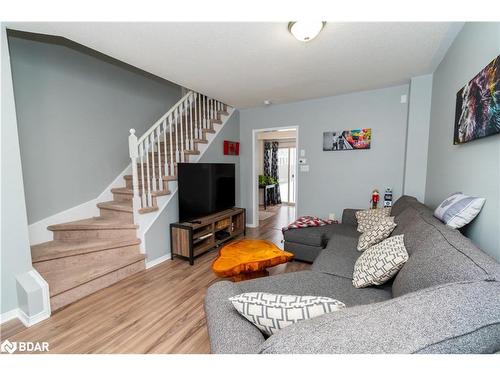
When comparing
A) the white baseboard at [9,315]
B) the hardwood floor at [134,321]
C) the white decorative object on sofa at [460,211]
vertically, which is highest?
the white decorative object on sofa at [460,211]

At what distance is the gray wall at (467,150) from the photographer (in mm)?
1197

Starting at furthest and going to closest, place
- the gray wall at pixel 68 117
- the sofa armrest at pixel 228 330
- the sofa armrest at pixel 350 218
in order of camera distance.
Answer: the sofa armrest at pixel 350 218 → the gray wall at pixel 68 117 → the sofa armrest at pixel 228 330

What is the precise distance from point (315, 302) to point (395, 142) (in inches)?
124

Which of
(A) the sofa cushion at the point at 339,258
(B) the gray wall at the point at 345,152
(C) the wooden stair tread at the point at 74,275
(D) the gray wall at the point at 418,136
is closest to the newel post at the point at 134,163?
(C) the wooden stair tread at the point at 74,275

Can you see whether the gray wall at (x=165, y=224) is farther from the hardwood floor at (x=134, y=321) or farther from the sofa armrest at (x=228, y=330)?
the sofa armrest at (x=228, y=330)

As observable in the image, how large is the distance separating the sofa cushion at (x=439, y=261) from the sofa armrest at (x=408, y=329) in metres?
0.20

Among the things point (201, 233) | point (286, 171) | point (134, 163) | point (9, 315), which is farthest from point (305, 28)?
point (286, 171)

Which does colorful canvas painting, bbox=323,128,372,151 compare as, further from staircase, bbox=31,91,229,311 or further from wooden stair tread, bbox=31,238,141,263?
wooden stair tread, bbox=31,238,141,263

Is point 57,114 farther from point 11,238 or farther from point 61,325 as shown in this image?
point 61,325

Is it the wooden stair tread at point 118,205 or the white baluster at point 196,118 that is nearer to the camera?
the wooden stair tread at point 118,205

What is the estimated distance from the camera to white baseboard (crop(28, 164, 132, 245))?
242cm

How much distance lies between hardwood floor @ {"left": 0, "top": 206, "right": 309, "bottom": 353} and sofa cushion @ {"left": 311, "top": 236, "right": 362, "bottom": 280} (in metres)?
1.03

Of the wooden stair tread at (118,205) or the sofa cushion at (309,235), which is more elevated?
the wooden stair tread at (118,205)

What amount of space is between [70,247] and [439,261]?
3.07 metres
